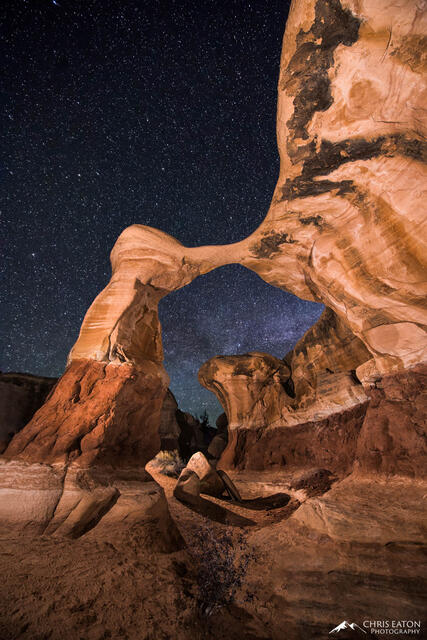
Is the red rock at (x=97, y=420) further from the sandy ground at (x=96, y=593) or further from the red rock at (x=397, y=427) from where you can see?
the red rock at (x=397, y=427)

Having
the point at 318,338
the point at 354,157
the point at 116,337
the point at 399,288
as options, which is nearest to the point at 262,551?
the point at 116,337

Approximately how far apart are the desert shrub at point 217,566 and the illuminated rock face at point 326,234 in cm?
182

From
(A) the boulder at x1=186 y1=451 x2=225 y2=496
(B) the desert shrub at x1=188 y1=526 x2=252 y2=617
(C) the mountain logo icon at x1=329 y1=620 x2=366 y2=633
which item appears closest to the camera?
(C) the mountain logo icon at x1=329 y1=620 x2=366 y2=633

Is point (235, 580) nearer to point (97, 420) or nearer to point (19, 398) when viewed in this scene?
point (97, 420)

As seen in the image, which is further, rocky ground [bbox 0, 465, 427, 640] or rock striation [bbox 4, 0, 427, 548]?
rock striation [bbox 4, 0, 427, 548]

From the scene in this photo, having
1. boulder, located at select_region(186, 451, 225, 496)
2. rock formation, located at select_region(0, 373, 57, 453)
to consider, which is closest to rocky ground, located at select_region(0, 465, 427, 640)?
boulder, located at select_region(186, 451, 225, 496)

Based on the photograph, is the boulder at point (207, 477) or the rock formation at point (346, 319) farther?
the boulder at point (207, 477)

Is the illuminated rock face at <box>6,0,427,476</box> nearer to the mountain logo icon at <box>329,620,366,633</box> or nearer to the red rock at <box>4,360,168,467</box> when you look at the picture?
the red rock at <box>4,360,168,467</box>

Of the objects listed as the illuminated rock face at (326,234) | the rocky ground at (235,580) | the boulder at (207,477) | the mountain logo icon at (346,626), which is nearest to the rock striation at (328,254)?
the illuminated rock face at (326,234)

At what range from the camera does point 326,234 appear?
5.65m

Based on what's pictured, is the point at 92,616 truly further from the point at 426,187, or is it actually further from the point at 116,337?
the point at 426,187

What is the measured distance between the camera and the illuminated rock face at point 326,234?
3277 mm

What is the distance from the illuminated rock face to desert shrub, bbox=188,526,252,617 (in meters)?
1.82

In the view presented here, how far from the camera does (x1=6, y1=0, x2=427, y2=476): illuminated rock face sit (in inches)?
129
